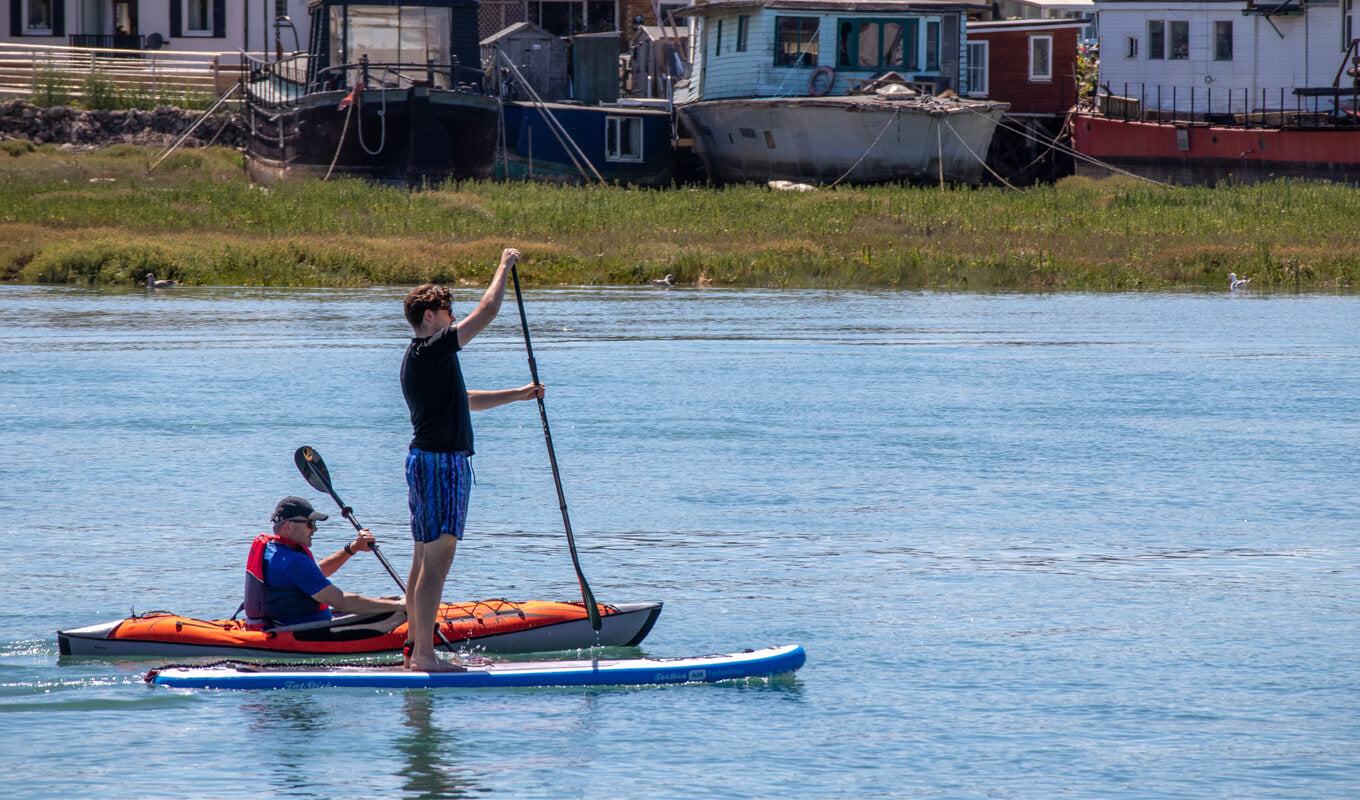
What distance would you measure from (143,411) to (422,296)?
398 inches

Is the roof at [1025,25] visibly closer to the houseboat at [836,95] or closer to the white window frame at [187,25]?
the houseboat at [836,95]

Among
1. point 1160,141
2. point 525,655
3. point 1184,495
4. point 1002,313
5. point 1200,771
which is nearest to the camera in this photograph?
point 1200,771

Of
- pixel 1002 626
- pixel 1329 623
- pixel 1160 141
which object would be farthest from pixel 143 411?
pixel 1160 141

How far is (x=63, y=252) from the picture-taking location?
29703mm

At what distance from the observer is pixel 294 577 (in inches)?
322

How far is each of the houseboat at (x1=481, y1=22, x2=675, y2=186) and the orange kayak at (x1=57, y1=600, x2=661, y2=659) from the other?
34505 millimetres

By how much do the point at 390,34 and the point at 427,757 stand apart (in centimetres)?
3596

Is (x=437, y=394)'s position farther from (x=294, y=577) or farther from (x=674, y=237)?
(x=674, y=237)

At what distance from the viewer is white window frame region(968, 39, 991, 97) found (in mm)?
52094

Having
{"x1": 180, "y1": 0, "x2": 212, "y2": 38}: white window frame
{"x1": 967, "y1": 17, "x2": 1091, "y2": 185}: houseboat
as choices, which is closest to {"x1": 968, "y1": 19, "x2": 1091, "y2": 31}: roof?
{"x1": 967, "y1": 17, "x2": 1091, "y2": 185}: houseboat

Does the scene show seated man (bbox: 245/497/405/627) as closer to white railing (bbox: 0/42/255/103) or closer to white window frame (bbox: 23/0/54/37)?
white railing (bbox: 0/42/255/103)

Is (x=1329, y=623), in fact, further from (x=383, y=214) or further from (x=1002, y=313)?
(x=383, y=214)

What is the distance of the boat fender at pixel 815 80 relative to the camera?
45.8 m

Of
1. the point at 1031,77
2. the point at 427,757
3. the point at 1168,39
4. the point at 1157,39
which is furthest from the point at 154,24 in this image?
the point at 427,757
